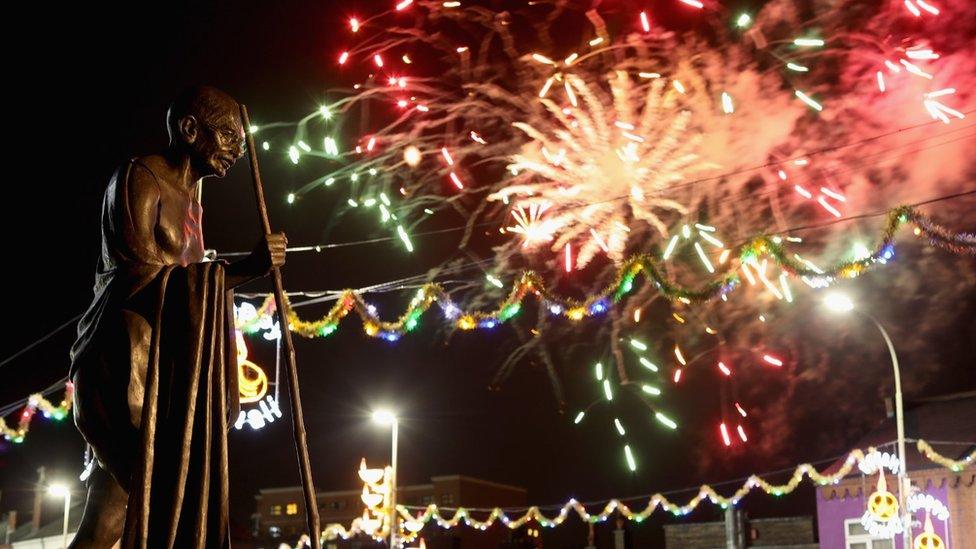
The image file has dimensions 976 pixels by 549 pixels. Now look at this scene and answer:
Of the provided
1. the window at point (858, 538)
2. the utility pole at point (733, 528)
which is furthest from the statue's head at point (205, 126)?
the window at point (858, 538)

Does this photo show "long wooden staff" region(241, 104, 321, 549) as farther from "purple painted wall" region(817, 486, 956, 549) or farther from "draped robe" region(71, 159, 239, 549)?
"purple painted wall" region(817, 486, 956, 549)

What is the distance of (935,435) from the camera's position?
38469 millimetres

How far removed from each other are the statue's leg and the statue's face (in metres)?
1.73

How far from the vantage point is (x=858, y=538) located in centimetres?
3934

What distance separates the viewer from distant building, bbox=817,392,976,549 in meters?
34.3

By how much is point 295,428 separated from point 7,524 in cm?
7828

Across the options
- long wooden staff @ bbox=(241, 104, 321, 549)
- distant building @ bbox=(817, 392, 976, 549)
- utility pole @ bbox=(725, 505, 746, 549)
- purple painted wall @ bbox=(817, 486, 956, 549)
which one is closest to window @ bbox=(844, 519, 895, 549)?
distant building @ bbox=(817, 392, 976, 549)

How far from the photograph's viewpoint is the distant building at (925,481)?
34.3 m

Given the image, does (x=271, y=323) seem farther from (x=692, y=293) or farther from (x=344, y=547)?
(x=344, y=547)

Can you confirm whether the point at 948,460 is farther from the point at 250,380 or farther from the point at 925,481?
the point at 250,380

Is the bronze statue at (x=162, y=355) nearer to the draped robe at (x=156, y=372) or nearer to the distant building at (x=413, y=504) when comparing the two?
the draped robe at (x=156, y=372)

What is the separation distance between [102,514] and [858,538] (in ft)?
126

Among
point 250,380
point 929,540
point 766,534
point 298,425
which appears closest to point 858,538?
point 766,534

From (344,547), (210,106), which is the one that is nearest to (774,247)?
(210,106)
